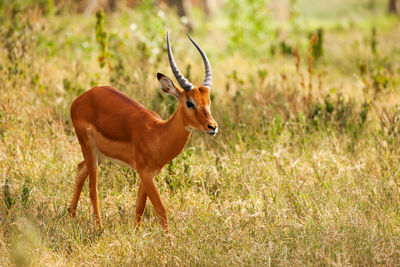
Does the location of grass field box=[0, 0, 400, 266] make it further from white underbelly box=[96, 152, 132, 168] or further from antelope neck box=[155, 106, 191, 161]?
antelope neck box=[155, 106, 191, 161]

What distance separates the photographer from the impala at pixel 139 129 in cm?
355

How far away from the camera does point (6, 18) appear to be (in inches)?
380

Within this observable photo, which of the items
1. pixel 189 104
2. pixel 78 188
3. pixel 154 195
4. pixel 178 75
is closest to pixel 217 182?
pixel 154 195

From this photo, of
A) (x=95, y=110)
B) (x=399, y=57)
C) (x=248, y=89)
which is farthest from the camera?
(x=399, y=57)

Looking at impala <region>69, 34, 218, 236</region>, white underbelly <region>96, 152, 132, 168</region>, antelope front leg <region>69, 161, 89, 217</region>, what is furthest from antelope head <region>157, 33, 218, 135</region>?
antelope front leg <region>69, 161, 89, 217</region>

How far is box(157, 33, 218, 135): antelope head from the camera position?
3471mm

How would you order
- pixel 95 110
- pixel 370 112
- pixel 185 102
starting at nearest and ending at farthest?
pixel 185 102
pixel 95 110
pixel 370 112

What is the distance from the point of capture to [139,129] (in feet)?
12.5

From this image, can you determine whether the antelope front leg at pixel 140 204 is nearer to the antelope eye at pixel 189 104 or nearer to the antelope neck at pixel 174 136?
the antelope neck at pixel 174 136

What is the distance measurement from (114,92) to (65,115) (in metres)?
1.98

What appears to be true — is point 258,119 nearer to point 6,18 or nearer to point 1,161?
point 1,161

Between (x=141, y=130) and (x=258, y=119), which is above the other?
(x=141, y=130)

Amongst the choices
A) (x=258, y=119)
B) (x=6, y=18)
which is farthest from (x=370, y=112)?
(x=6, y=18)

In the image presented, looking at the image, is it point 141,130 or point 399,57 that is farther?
point 399,57
